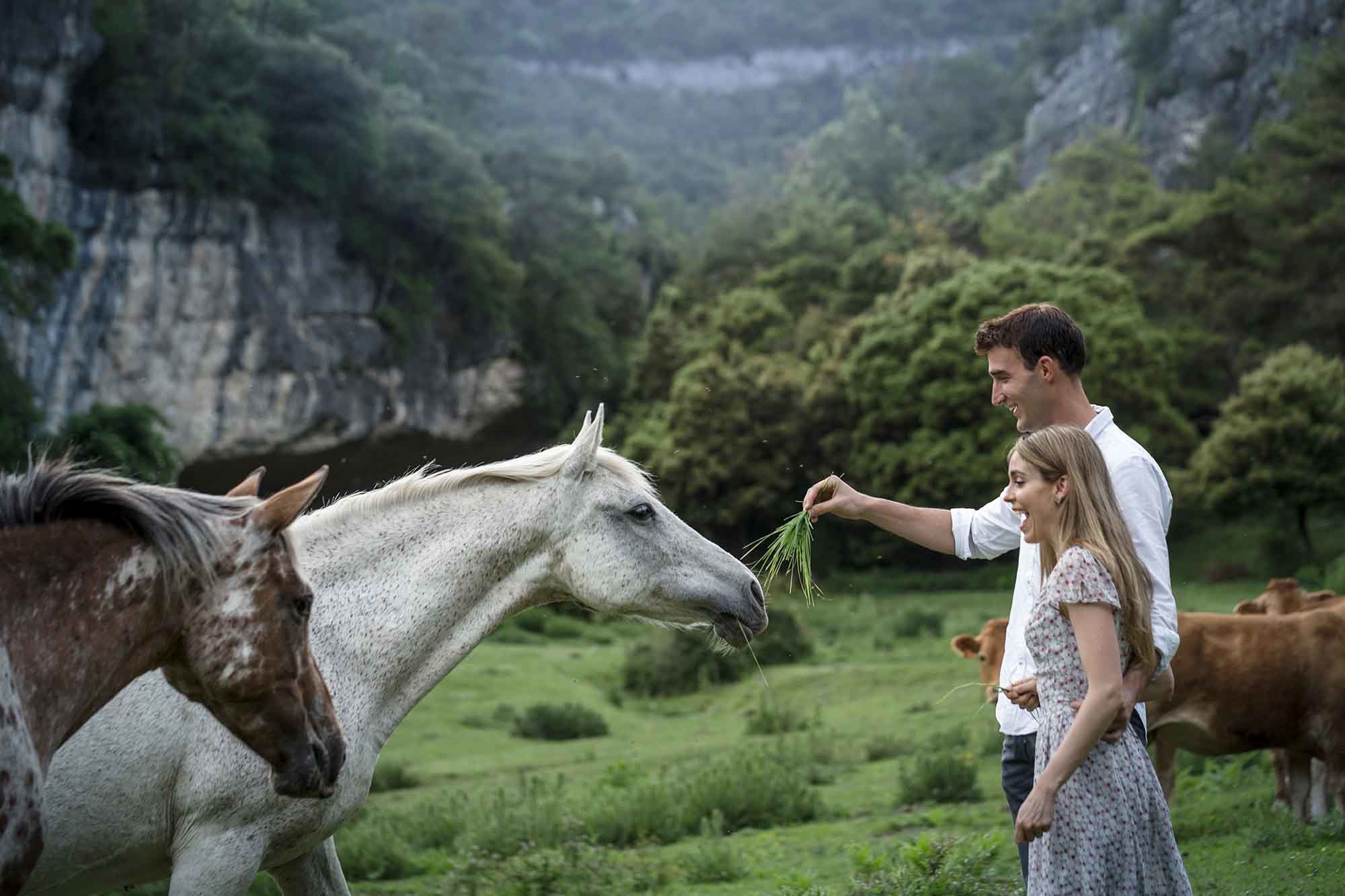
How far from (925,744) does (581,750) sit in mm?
4134

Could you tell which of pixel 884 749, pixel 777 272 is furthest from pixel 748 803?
pixel 777 272

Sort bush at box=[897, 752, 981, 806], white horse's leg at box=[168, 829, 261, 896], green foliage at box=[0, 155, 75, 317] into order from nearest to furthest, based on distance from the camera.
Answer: white horse's leg at box=[168, 829, 261, 896], bush at box=[897, 752, 981, 806], green foliage at box=[0, 155, 75, 317]

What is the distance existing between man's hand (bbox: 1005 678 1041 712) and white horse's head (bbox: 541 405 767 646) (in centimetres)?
110

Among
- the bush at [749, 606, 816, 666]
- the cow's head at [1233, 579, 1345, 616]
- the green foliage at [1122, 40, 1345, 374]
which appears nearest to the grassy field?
the cow's head at [1233, 579, 1345, 616]

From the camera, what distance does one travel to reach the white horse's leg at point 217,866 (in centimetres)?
389

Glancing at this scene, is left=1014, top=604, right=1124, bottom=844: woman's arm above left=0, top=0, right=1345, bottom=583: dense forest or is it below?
below

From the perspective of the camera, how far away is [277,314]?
37656mm

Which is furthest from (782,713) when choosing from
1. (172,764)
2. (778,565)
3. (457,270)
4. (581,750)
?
(457,270)

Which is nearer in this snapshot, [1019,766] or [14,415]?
[1019,766]

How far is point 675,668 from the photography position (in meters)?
18.2

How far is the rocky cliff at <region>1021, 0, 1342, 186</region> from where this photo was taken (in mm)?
52719

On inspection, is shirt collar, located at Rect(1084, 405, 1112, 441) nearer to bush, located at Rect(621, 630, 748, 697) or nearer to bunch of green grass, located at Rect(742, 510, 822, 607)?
bunch of green grass, located at Rect(742, 510, 822, 607)

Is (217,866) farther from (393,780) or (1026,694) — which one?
(393,780)

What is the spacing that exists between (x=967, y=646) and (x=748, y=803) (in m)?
2.38
